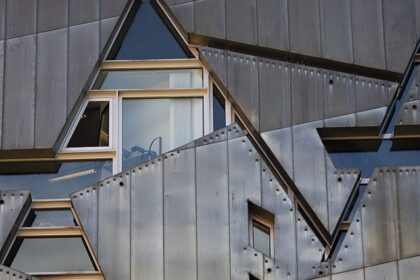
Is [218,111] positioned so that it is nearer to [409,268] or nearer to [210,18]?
[210,18]

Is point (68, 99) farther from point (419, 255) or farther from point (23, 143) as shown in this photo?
point (419, 255)

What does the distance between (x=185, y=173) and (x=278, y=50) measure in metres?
1.96

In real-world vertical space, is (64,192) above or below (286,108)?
below

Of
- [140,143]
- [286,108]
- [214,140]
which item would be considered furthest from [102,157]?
[286,108]

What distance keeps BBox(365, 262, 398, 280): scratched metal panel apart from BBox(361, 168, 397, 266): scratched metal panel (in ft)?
0.21

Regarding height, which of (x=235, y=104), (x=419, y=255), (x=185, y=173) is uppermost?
(x=235, y=104)

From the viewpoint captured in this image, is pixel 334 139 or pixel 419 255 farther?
pixel 334 139

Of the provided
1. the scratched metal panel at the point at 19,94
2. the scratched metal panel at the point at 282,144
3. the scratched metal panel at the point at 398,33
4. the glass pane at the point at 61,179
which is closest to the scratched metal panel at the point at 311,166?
the scratched metal panel at the point at 282,144

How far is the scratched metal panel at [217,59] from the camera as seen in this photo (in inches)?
569

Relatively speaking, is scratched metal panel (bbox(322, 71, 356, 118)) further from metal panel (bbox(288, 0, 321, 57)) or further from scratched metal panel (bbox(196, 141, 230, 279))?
scratched metal panel (bbox(196, 141, 230, 279))

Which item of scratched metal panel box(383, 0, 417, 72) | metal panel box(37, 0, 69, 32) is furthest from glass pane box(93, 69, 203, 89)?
scratched metal panel box(383, 0, 417, 72)

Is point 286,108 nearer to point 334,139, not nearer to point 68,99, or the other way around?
point 334,139

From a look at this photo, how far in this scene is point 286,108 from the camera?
46.4 feet

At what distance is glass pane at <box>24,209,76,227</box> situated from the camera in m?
14.2
